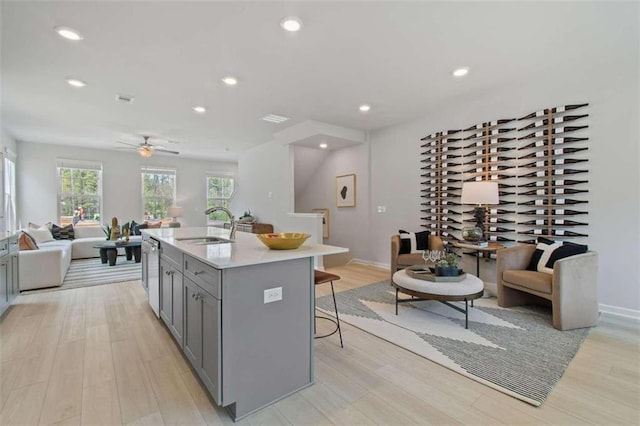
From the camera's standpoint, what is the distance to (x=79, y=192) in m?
7.77

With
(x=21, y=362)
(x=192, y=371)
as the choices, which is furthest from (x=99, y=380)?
(x=21, y=362)

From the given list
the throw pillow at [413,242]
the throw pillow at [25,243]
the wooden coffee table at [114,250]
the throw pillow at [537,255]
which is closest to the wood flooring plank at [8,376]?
the throw pillow at [25,243]

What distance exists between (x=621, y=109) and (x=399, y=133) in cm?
288

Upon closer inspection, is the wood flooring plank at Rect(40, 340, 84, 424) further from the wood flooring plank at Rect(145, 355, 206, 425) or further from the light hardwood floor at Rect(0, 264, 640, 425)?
the wood flooring plank at Rect(145, 355, 206, 425)

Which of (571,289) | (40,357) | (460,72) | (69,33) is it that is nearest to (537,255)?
(571,289)

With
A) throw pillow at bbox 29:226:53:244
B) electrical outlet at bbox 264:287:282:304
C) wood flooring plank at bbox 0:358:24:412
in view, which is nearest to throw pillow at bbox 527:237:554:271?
electrical outlet at bbox 264:287:282:304

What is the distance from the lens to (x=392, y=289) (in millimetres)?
4223

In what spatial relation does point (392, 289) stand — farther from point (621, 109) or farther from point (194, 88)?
point (194, 88)

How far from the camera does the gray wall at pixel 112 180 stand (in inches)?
280

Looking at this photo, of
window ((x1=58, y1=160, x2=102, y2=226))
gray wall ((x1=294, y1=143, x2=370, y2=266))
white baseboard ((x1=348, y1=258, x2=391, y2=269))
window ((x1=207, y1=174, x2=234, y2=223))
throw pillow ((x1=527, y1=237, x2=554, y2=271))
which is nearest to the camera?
throw pillow ((x1=527, y1=237, x2=554, y2=271))

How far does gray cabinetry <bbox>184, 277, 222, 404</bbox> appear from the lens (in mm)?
1662

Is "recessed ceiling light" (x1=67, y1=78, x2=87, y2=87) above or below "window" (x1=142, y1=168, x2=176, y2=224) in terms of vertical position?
above

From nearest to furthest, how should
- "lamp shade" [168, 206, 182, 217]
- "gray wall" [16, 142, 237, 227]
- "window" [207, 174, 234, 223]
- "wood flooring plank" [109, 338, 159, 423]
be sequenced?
"wood flooring plank" [109, 338, 159, 423], "gray wall" [16, 142, 237, 227], "lamp shade" [168, 206, 182, 217], "window" [207, 174, 234, 223]

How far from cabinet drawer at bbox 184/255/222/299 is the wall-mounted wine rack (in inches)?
154
